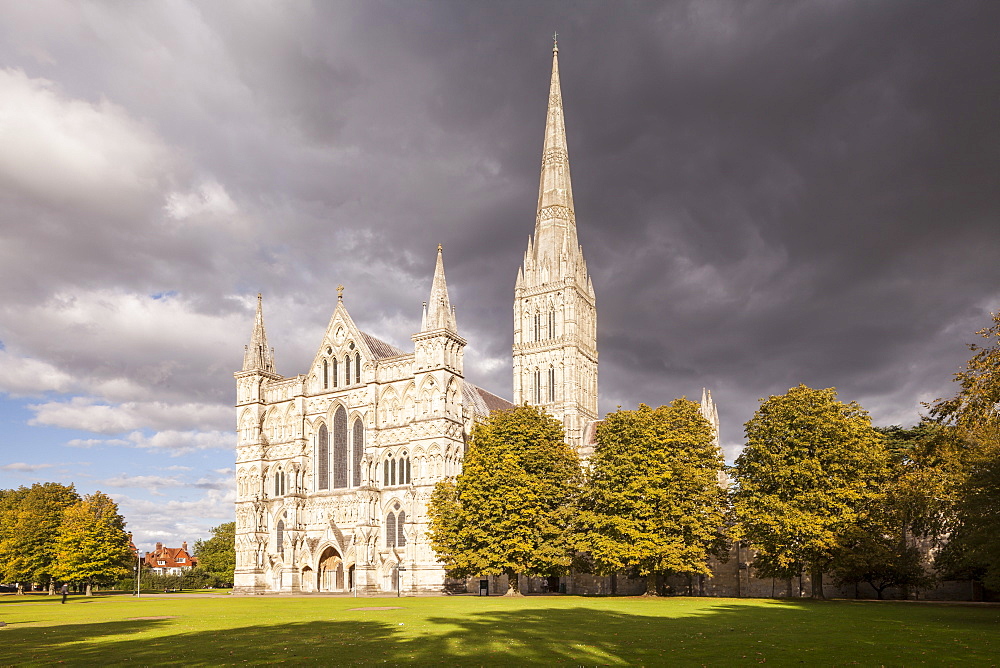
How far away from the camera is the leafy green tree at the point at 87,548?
66.1m

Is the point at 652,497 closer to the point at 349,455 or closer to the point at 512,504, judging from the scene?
the point at 512,504

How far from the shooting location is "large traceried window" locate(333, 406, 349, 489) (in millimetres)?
70750

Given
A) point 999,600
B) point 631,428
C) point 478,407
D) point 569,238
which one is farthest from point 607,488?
point 569,238

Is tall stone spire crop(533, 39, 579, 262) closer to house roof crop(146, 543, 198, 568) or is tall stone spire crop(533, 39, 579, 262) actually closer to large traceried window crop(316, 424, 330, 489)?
large traceried window crop(316, 424, 330, 489)

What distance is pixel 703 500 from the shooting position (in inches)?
1935

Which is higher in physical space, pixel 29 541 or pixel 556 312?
pixel 556 312

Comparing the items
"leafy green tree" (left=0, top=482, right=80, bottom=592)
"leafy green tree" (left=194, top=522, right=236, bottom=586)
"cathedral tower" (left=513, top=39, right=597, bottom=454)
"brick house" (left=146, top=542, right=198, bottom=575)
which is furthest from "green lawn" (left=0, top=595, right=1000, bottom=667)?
Result: "brick house" (left=146, top=542, right=198, bottom=575)

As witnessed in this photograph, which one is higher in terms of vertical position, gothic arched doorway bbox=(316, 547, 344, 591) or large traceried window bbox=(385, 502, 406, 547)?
large traceried window bbox=(385, 502, 406, 547)

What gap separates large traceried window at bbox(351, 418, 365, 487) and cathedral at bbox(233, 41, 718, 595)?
92mm

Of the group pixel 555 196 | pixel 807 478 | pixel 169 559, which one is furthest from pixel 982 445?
pixel 169 559

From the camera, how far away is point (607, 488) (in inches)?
1992

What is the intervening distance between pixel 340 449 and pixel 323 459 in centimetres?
222

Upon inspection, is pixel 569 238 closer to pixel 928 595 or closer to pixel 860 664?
pixel 928 595

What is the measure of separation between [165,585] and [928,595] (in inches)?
3338
